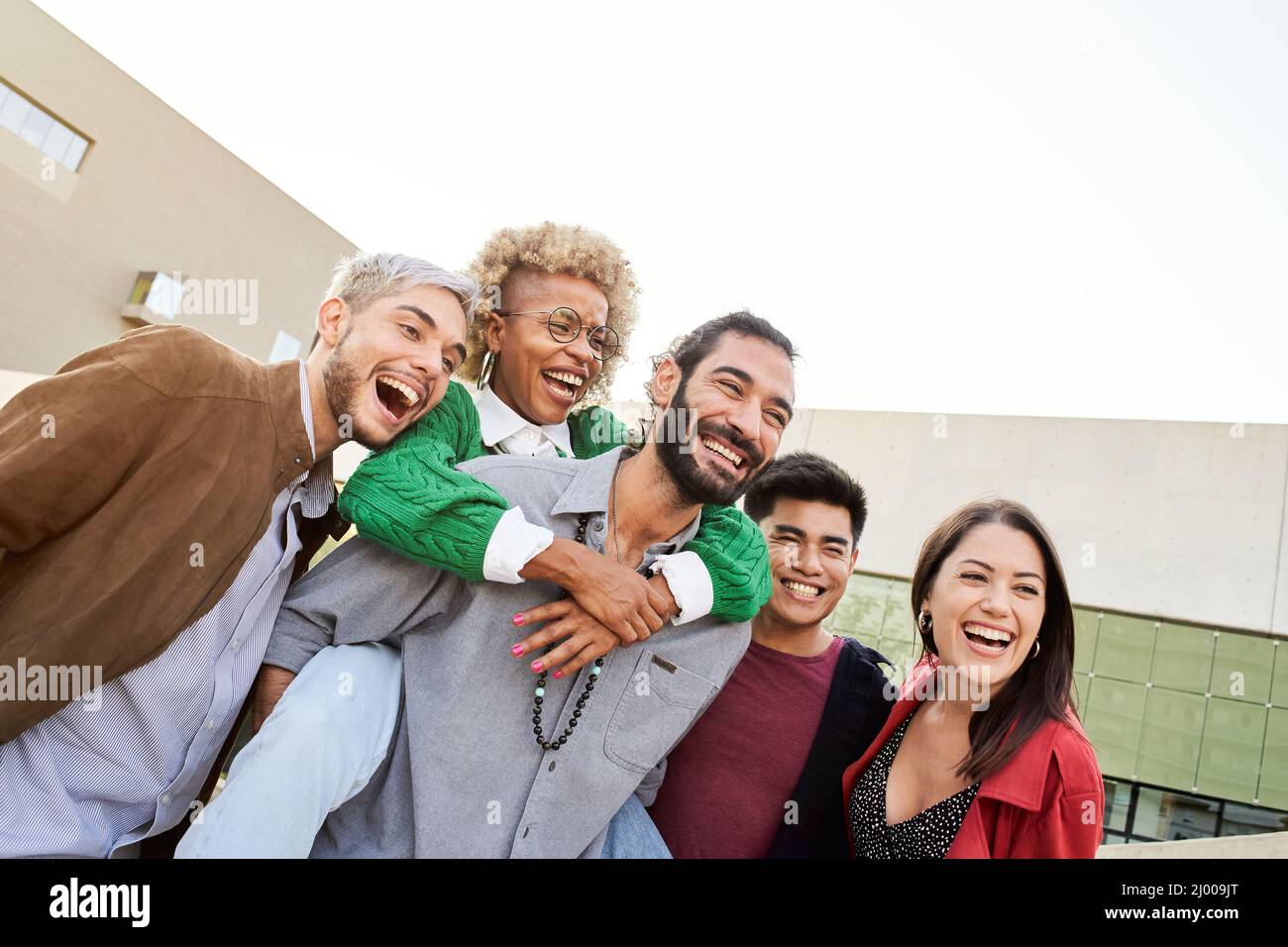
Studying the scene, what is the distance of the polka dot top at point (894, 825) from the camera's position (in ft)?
8.26

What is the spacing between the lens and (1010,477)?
48.4ft

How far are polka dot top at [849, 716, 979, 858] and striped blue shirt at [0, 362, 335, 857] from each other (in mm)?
1817

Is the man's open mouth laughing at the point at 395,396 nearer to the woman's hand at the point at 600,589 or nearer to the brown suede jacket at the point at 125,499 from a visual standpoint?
the brown suede jacket at the point at 125,499

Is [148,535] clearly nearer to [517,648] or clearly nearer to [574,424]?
[517,648]

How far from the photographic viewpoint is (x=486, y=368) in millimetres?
3459

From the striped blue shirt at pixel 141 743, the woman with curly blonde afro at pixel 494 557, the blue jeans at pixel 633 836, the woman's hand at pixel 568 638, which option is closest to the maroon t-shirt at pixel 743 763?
the blue jeans at pixel 633 836

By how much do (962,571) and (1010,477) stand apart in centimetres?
1304

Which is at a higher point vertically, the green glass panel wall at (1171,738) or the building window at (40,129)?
the building window at (40,129)

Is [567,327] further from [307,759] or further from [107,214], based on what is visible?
[107,214]

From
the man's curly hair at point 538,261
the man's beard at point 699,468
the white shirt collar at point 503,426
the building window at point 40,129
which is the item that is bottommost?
the man's beard at point 699,468

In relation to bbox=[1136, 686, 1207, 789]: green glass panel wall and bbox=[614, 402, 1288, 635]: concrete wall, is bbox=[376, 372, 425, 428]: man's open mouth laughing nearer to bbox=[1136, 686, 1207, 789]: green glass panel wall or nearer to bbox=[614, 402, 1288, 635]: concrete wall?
bbox=[614, 402, 1288, 635]: concrete wall

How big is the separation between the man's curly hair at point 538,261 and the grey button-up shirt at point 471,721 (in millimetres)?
1325

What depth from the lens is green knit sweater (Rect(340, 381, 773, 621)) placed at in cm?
218

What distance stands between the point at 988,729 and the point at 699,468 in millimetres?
1169
